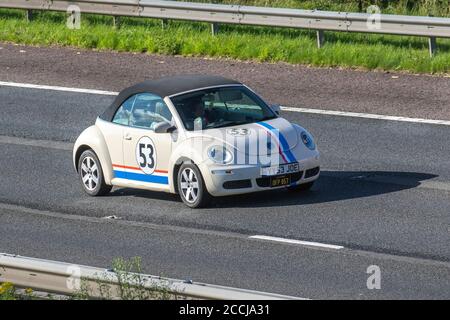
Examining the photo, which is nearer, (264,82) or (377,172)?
(377,172)

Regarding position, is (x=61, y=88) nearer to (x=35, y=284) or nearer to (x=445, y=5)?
(x=445, y=5)

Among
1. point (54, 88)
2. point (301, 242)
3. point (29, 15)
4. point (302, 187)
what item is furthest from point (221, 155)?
point (29, 15)

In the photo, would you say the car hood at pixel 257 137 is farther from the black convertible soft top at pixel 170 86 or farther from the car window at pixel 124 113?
the car window at pixel 124 113

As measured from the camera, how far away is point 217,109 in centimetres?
1503

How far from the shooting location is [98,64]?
22.5 meters

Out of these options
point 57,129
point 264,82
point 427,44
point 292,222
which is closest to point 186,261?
point 292,222

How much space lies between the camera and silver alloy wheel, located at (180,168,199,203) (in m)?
14.5

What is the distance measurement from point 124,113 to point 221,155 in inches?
70.2

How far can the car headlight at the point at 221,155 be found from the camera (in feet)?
47.1

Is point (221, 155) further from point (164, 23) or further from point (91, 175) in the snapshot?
point (164, 23)

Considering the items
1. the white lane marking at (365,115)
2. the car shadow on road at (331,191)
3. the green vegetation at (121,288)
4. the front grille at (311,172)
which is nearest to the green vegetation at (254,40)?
the white lane marking at (365,115)

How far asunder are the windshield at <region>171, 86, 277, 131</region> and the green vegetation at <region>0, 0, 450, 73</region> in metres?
5.98

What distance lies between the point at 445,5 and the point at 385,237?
12.3m

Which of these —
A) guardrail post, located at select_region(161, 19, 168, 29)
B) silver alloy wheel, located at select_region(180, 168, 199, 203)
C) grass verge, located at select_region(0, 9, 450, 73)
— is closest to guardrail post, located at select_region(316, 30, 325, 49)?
grass verge, located at select_region(0, 9, 450, 73)
